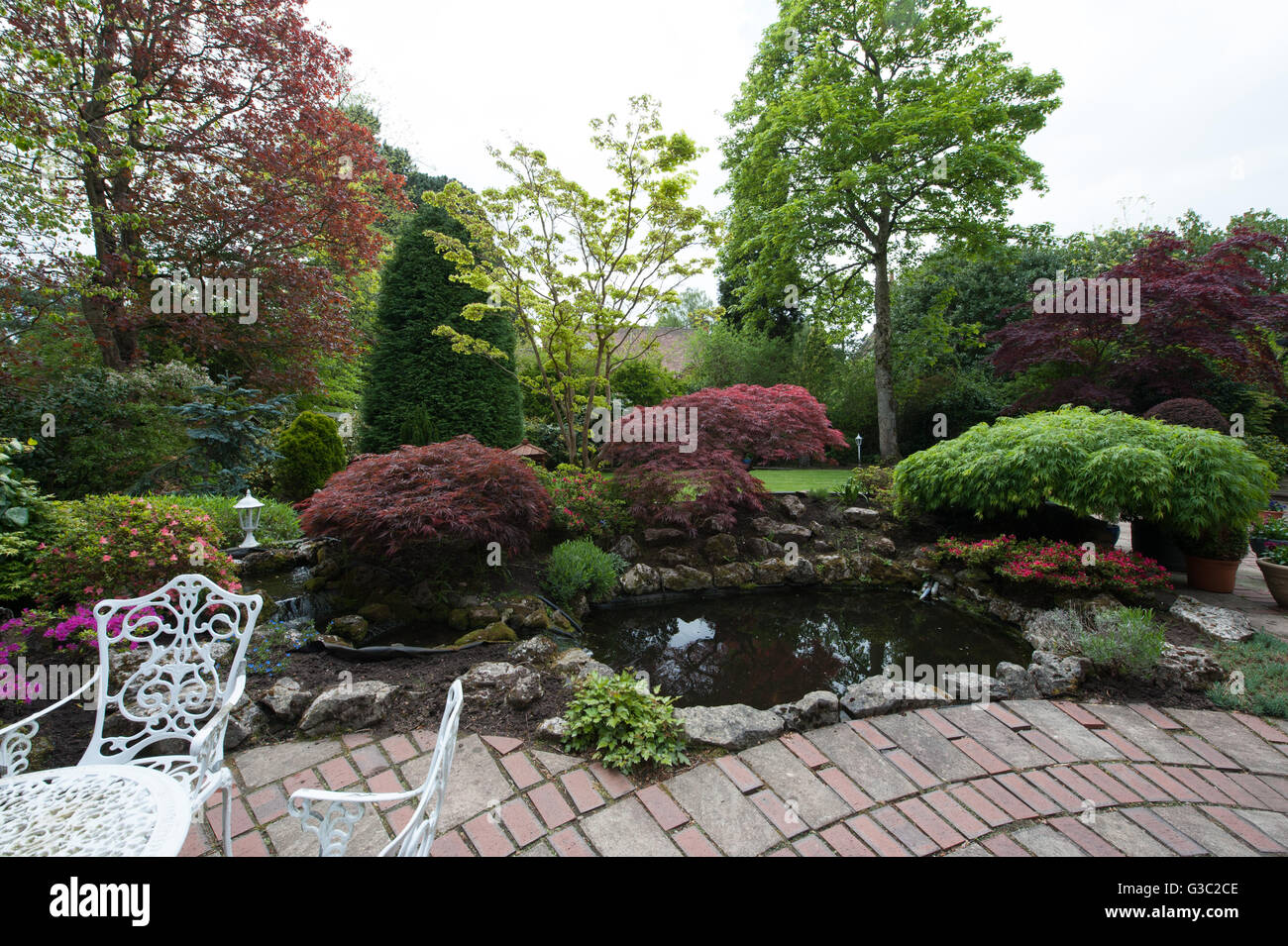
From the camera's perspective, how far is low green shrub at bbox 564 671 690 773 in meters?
2.20

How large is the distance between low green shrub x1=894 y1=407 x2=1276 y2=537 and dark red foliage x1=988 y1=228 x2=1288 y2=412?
11.4ft

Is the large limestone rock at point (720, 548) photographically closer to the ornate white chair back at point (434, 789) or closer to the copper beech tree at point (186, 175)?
the ornate white chair back at point (434, 789)

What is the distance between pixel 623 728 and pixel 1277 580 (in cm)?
534

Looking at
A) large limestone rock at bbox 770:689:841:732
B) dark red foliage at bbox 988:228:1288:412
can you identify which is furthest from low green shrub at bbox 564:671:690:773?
dark red foliage at bbox 988:228:1288:412

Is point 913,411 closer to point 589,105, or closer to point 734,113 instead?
point 734,113

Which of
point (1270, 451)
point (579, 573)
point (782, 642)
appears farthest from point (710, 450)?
point (1270, 451)

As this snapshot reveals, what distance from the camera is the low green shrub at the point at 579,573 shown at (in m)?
4.62

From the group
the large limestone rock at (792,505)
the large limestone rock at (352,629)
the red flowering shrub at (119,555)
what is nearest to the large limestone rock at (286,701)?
the red flowering shrub at (119,555)

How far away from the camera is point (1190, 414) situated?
6680 mm

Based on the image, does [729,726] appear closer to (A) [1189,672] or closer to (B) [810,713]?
(B) [810,713]

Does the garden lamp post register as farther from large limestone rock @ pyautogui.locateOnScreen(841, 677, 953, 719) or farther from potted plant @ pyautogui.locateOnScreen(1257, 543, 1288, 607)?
potted plant @ pyautogui.locateOnScreen(1257, 543, 1288, 607)

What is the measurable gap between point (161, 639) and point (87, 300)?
6814 mm

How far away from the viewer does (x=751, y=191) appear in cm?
1054
